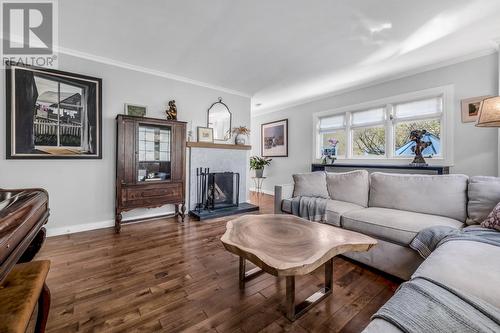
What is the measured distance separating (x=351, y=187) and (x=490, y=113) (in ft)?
4.64

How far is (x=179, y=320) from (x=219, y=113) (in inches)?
141

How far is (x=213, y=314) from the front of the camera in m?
1.43

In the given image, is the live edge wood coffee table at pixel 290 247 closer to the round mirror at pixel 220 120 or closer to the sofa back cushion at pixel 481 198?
the sofa back cushion at pixel 481 198

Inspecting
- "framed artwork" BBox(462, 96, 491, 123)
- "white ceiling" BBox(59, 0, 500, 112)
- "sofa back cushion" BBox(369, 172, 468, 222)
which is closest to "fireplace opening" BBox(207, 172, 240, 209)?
"white ceiling" BBox(59, 0, 500, 112)

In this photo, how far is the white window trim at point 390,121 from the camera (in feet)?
10.5

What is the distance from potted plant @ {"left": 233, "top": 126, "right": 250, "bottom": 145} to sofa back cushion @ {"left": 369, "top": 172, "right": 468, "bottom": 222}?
8.49ft

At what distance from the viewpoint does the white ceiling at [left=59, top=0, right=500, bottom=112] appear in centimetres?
204

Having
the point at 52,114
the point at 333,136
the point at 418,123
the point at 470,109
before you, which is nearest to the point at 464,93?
the point at 470,109

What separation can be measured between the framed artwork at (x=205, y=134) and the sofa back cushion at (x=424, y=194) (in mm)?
2852

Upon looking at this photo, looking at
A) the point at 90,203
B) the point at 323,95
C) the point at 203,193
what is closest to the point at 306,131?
the point at 323,95

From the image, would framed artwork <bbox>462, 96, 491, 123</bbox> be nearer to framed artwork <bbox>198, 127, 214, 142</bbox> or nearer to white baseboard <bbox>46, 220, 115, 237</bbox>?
framed artwork <bbox>198, 127, 214, 142</bbox>

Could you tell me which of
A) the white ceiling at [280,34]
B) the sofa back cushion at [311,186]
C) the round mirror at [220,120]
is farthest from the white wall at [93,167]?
the sofa back cushion at [311,186]

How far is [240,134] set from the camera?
4469 millimetres

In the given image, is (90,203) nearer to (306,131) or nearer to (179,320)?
(179,320)
